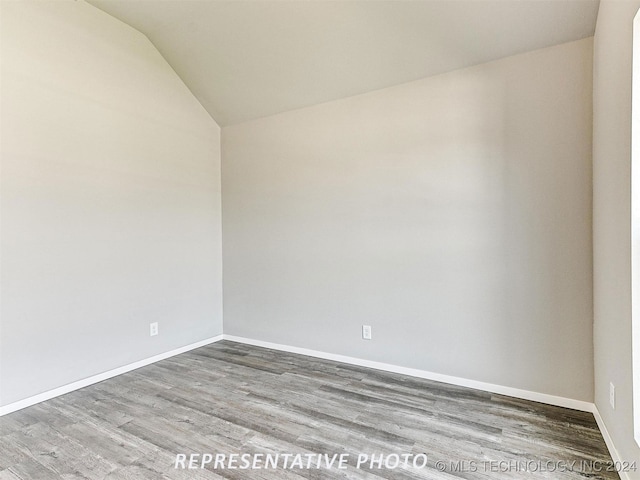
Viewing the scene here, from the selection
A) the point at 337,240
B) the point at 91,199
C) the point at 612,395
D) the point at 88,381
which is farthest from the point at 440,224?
the point at 88,381

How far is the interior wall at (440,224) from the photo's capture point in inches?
88.7

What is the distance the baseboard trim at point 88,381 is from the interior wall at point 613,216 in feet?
11.0

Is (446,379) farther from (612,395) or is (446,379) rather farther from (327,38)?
(327,38)

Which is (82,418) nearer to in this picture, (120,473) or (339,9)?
(120,473)

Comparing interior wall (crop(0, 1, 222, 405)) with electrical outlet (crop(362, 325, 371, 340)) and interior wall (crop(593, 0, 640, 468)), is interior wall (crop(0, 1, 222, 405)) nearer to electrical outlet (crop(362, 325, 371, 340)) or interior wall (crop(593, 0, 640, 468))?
electrical outlet (crop(362, 325, 371, 340))

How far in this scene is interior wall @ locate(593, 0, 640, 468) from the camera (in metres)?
1.50

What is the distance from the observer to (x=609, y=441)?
70.8 inches

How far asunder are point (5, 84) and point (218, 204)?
6.46 feet

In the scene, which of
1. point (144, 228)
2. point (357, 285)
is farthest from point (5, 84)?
point (357, 285)

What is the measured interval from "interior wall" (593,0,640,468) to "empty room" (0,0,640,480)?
0.08 ft

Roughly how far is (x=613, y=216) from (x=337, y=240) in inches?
77.1

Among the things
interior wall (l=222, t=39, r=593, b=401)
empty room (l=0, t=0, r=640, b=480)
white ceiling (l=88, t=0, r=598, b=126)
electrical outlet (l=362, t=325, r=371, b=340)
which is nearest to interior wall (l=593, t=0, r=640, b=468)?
empty room (l=0, t=0, r=640, b=480)

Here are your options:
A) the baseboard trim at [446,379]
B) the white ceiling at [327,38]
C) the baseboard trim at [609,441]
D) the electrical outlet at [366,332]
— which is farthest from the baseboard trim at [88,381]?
the baseboard trim at [609,441]

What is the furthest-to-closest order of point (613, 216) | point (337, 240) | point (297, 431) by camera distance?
1. point (337, 240)
2. point (297, 431)
3. point (613, 216)
